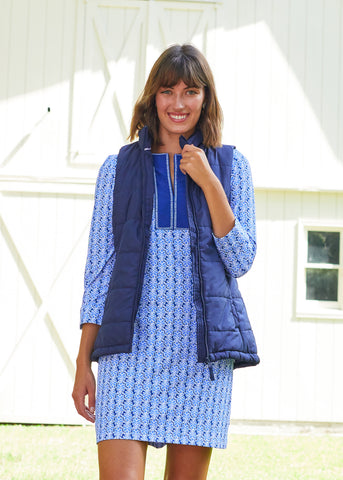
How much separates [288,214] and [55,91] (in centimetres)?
244

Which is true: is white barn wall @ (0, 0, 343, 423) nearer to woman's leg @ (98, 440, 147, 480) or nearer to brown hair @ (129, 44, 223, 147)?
brown hair @ (129, 44, 223, 147)

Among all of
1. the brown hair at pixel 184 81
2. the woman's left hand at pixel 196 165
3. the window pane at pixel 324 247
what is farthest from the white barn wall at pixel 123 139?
the woman's left hand at pixel 196 165

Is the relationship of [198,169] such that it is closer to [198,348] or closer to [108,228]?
[108,228]

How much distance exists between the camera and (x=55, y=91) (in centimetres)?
727

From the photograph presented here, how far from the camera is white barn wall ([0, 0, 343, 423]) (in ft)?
23.5

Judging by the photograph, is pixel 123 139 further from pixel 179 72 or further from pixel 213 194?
pixel 213 194

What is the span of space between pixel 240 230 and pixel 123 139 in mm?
5216

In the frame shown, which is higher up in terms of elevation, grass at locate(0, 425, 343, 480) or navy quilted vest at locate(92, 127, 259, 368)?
navy quilted vest at locate(92, 127, 259, 368)

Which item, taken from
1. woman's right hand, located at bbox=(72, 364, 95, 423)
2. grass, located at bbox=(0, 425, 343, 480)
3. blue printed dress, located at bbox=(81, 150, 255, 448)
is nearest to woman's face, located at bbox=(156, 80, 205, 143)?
blue printed dress, located at bbox=(81, 150, 255, 448)

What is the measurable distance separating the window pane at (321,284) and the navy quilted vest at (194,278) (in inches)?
205

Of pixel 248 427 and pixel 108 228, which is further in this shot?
pixel 248 427

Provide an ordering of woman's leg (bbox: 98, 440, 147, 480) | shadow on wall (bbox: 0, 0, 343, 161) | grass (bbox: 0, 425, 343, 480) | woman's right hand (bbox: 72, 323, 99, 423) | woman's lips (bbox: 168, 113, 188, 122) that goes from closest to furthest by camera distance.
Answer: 1. woman's leg (bbox: 98, 440, 147, 480)
2. woman's right hand (bbox: 72, 323, 99, 423)
3. woman's lips (bbox: 168, 113, 188, 122)
4. grass (bbox: 0, 425, 343, 480)
5. shadow on wall (bbox: 0, 0, 343, 161)

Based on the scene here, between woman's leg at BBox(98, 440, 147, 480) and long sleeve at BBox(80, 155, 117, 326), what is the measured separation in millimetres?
342

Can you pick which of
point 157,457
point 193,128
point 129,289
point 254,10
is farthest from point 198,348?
point 254,10
